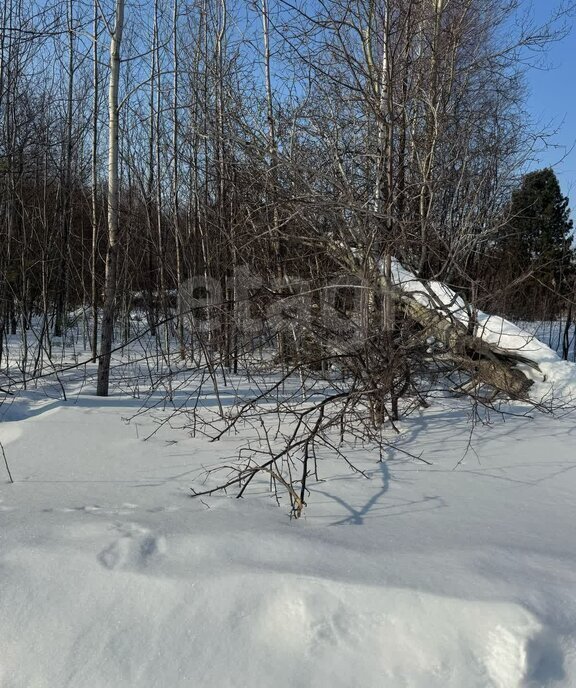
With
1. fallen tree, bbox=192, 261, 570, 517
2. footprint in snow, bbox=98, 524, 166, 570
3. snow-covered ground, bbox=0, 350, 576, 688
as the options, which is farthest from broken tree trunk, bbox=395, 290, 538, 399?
footprint in snow, bbox=98, 524, 166, 570

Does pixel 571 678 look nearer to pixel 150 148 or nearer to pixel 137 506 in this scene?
pixel 137 506

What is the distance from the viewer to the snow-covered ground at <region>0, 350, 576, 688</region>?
1814mm

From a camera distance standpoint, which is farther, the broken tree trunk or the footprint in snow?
the broken tree trunk

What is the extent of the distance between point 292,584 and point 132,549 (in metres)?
0.78

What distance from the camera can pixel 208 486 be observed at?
3.43 metres

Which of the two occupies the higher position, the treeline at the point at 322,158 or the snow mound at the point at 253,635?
the treeline at the point at 322,158

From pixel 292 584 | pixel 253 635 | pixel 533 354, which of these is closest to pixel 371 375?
pixel 292 584

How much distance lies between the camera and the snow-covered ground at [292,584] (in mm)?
1814

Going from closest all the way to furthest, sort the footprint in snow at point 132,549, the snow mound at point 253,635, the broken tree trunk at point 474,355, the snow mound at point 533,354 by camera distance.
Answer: the snow mound at point 253,635, the footprint in snow at point 132,549, the broken tree trunk at point 474,355, the snow mound at point 533,354

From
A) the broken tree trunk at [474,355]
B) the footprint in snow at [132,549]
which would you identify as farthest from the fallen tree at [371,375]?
the footprint in snow at [132,549]

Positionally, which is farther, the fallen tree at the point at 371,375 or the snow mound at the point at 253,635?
the fallen tree at the point at 371,375

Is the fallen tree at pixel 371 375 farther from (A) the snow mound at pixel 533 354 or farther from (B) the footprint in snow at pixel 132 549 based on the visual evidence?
(B) the footprint in snow at pixel 132 549

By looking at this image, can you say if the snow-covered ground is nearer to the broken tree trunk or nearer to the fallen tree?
the fallen tree

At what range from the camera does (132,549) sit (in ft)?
7.93
